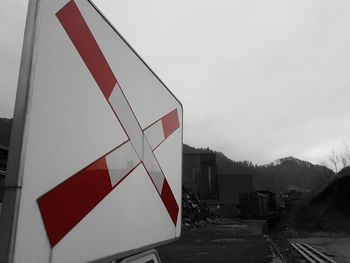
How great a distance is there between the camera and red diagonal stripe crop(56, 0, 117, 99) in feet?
3.36

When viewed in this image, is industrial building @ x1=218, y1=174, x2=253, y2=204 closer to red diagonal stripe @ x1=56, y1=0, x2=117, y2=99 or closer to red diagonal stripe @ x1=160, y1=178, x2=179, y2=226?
red diagonal stripe @ x1=160, y1=178, x2=179, y2=226

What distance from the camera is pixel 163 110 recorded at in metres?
1.87

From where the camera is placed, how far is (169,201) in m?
1.81

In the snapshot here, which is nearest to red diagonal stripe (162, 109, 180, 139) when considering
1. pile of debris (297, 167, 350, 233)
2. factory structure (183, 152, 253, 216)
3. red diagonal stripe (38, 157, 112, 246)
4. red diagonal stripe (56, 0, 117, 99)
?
red diagonal stripe (56, 0, 117, 99)

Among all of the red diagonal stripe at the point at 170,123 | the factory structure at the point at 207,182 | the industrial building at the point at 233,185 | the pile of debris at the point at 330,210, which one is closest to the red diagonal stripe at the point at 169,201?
the red diagonal stripe at the point at 170,123

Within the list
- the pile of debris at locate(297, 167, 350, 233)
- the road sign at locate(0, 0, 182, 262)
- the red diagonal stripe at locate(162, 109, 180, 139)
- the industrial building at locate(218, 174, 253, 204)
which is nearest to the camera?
the road sign at locate(0, 0, 182, 262)

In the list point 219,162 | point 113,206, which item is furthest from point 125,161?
point 219,162

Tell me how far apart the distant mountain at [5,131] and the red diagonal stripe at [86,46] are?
0.34 meters

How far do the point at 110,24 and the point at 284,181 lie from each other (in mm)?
71075

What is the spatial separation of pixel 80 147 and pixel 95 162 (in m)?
0.10

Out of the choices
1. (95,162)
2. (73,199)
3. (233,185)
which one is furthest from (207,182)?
(73,199)

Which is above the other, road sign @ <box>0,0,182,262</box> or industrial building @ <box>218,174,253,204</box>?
industrial building @ <box>218,174,253,204</box>

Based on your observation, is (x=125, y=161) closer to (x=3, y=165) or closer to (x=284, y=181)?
(x=3, y=165)

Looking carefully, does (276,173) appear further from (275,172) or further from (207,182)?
(207,182)
